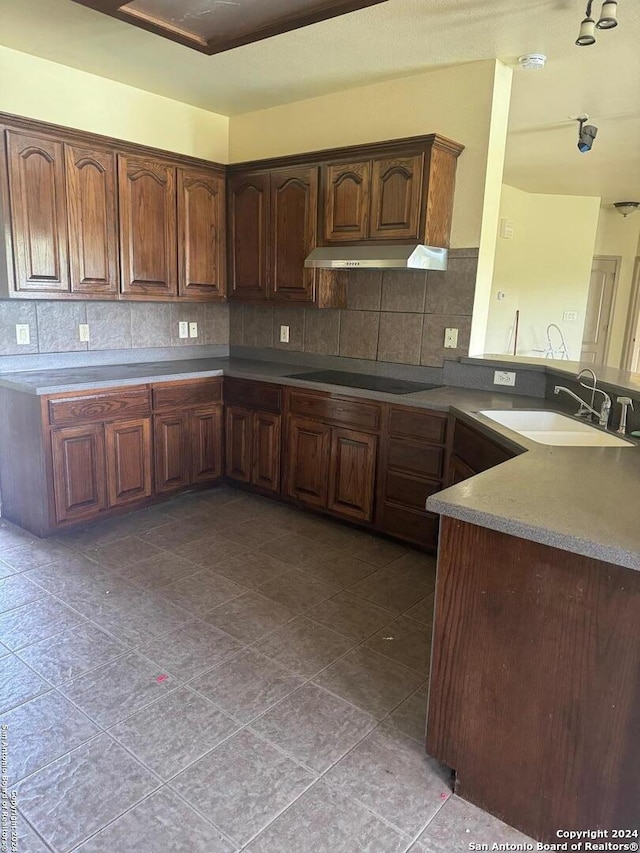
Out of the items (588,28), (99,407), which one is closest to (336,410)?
(99,407)

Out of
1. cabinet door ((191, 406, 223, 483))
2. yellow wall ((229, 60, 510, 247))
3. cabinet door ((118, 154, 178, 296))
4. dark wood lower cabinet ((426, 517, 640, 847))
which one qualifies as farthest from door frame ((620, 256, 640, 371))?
dark wood lower cabinet ((426, 517, 640, 847))

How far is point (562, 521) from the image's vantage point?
1384mm

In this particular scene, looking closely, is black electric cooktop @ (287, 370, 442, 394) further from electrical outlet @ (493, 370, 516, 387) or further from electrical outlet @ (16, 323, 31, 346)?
electrical outlet @ (16, 323, 31, 346)

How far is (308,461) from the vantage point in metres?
3.54

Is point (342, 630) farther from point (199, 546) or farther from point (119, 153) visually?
point (119, 153)

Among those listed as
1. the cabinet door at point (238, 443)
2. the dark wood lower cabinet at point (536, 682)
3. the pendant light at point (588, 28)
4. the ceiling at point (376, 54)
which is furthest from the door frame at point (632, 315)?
the dark wood lower cabinet at point (536, 682)

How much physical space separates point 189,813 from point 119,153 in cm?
329

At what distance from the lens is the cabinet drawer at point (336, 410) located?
3.23 metres

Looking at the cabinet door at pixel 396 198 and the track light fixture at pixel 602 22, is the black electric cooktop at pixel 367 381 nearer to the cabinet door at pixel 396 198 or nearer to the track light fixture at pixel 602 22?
the cabinet door at pixel 396 198

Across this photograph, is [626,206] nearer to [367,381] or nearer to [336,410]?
[367,381]

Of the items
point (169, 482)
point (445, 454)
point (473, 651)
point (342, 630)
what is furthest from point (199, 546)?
point (473, 651)

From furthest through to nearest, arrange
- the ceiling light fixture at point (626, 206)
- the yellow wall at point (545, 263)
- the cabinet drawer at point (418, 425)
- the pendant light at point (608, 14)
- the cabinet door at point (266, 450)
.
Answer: the ceiling light fixture at point (626, 206), the yellow wall at point (545, 263), the cabinet door at point (266, 450), the cabinet drawer at point (418, 425), the pendant light at point (608, 14)

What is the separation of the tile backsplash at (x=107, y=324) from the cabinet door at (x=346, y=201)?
1324 mm

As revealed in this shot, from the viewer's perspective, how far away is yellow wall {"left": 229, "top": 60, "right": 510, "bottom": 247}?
3160mm
